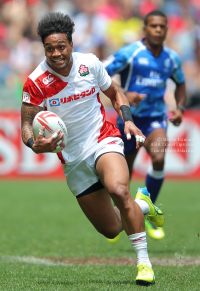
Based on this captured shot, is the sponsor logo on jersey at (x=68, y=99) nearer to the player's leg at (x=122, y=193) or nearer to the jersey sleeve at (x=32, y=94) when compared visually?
the jersey sleeve at (x=32, y=94)

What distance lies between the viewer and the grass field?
5.16m

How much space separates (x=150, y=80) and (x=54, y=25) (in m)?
2.93

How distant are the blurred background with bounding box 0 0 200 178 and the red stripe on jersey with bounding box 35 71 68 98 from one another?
30.4ft

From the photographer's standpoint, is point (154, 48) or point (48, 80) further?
point (154, 48)

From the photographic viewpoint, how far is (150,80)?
7.88 m

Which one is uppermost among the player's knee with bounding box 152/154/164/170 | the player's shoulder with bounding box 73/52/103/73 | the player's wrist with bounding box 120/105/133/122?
the player's shoulder with bounding box 73/52/103/73

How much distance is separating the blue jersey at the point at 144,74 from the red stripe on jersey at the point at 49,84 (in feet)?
8.29

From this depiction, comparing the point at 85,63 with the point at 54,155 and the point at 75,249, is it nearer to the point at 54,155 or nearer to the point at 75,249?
the point at 75,249

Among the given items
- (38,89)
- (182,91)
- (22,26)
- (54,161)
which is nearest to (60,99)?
(38,89)

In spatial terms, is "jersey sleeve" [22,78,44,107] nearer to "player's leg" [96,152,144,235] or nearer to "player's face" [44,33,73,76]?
"player's face" [44,33,73,76]

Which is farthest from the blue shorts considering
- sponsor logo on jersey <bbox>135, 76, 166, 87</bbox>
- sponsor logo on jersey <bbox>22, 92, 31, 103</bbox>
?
sponsor logo on jersey <bbox>22, 92, 31, 103</bbox>

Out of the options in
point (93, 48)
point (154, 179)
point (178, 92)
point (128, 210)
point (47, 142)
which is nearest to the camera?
point (47, 142)

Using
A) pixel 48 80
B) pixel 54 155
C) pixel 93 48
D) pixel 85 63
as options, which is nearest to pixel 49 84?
pixel 48 80

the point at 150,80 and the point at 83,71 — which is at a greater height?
the point at 83,71
